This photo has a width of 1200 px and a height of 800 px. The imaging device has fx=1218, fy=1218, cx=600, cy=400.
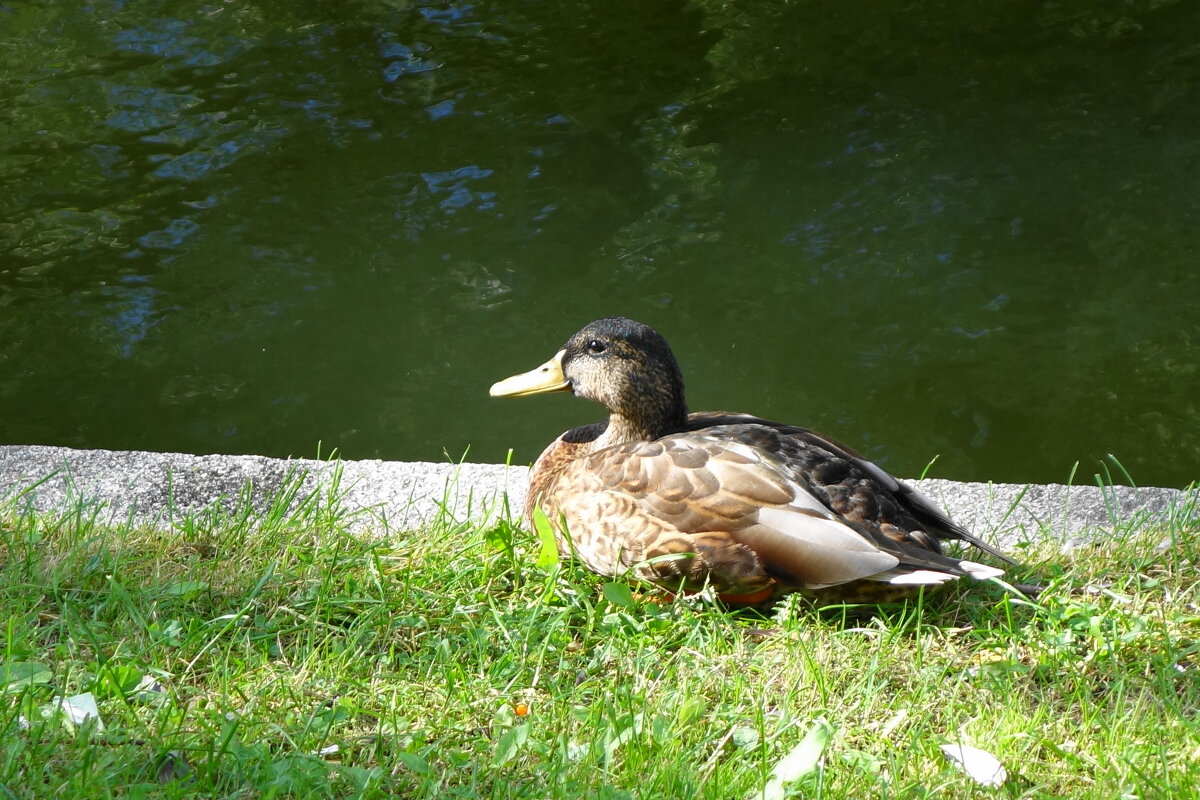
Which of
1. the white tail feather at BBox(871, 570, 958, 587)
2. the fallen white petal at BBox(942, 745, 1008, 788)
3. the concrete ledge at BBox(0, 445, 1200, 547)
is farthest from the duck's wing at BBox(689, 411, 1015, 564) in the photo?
the fallen white petal at BBox(942, 745, 1008, 788)

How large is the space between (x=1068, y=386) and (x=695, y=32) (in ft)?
14.2

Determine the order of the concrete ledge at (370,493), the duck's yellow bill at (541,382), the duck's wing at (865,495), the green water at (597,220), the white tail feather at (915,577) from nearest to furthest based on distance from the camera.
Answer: the white tail feather at (915,577) < the duck's wing at (865,495) < the concrete ledge at (370,493) < the duck's yellow bill at (541,382) < the green water at (597,220)

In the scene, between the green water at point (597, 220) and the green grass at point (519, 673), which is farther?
the green water at point (597, 220)

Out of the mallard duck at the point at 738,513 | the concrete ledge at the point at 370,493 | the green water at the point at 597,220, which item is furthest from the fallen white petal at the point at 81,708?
the green water at the point at 597,220

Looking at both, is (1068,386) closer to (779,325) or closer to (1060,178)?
(779,325)

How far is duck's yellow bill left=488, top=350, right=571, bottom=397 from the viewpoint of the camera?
3646mm

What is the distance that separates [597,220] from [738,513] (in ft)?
13.0

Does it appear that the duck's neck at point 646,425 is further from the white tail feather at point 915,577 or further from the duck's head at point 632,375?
the white tail feather at point 915,577

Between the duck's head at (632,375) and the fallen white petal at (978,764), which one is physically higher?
the duck's head at (632,375)

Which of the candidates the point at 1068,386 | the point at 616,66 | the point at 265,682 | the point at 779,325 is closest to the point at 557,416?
the point at 779,325

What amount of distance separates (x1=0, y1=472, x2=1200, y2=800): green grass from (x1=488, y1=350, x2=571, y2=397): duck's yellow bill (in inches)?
20.6

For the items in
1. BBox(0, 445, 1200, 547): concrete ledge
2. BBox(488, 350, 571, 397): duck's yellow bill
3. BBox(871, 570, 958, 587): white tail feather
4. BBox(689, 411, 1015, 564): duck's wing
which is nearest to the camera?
BBox(871, 570, 958, 587): white tail feather

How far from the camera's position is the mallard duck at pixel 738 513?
2861 millimetres

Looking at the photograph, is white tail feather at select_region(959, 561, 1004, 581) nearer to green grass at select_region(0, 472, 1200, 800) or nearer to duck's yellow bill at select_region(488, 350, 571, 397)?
green grass at select_region(0, 472, 1200, 800)
